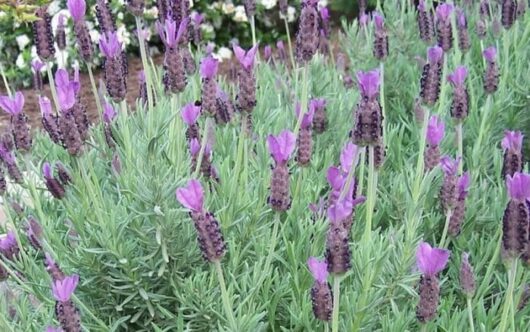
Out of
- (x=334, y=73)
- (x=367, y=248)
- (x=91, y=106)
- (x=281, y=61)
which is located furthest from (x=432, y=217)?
(x=91, y=106)

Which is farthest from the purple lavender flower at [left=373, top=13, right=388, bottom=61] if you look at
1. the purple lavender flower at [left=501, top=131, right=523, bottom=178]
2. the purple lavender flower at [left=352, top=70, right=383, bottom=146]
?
the purple lavender flower at [left=352, top=70, right=383, bottom=146]

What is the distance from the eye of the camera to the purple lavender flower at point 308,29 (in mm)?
1667

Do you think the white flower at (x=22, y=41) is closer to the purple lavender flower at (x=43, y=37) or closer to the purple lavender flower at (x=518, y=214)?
the purple lavender flower at (x=43, y=37)

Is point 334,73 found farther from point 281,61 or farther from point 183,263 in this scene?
point 183,263

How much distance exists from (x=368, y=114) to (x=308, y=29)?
16.6 inches

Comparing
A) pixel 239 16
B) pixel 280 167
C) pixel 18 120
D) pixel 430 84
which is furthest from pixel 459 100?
pixel 239 16

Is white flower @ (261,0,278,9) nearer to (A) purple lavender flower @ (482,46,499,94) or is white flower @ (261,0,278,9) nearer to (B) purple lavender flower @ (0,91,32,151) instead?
(A) purple lavender flower @ (482,46,499,94)

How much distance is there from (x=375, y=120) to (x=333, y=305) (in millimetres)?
326

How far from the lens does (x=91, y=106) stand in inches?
181

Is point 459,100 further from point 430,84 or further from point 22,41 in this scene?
point 22,41

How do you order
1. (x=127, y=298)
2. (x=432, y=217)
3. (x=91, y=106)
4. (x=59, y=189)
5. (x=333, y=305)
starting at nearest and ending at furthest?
(x=333, y=305) → (x=127, y=298) → (x=59, y=189) → (x=432, y=217) → (x=91, y=106)

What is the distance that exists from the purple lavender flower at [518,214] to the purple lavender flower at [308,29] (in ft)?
2.12

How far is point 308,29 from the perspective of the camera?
170 centimetres

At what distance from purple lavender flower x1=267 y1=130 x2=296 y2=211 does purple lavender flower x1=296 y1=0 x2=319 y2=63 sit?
407 millimetres
